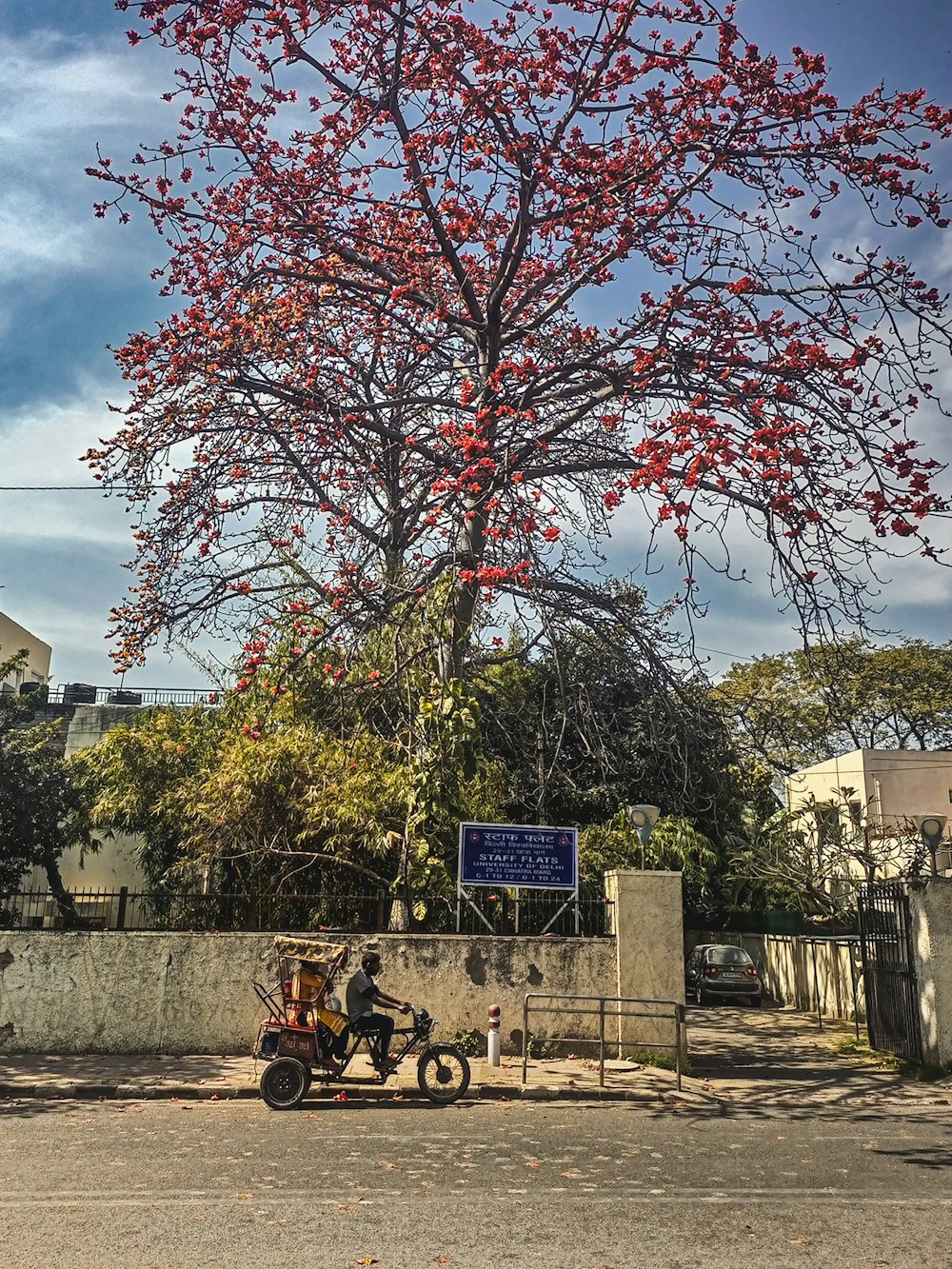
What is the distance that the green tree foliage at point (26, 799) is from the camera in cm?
1769

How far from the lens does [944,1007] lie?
44.3 feet

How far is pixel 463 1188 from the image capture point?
291 inches

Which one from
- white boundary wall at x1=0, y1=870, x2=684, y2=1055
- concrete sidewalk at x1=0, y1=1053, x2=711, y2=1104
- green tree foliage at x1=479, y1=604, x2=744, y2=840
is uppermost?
green tree foliage at x1=479, y1=604, x2=744, y2=840

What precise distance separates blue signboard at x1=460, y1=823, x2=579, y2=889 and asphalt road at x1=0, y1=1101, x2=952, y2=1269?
4.02 meters

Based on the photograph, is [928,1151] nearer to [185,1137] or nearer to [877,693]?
[185,1137]

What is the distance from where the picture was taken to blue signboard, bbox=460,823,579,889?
14375 millimetres

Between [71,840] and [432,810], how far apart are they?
944 centimetres

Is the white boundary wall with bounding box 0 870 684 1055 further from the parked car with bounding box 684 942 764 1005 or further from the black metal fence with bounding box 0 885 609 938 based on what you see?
the parked car with bounding box 684 942 764 1005

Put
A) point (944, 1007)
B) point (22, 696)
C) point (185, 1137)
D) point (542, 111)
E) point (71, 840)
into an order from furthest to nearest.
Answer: point (71, 840), point (22, 696), point (944, 1007), point (542, 111), point (185, 1137)

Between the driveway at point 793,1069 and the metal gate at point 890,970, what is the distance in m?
0.39

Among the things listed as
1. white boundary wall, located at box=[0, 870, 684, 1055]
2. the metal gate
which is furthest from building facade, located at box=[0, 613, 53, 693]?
the metal gate

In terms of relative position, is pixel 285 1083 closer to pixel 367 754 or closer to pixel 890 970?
pixel 367 754

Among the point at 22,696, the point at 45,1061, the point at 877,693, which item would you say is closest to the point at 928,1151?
the point at 45,1061

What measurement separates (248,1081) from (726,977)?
671 inches
